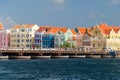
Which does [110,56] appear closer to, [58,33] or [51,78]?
[58,33]

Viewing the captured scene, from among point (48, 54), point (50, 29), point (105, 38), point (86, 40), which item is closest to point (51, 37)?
point (50, 29)

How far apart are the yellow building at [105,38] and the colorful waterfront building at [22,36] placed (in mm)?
27996

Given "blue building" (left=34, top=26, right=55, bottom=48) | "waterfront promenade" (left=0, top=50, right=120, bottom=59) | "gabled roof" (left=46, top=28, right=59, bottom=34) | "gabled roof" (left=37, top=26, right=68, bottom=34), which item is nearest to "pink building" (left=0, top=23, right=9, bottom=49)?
"blue building" (left=34, top=26, right=55, bottom=48)

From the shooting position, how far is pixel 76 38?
191 metres

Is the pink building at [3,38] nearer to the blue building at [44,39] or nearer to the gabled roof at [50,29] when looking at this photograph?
the blue building at [44,39]

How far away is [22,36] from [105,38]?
36778mm

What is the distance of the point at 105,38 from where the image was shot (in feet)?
598

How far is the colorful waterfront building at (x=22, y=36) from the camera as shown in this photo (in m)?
180

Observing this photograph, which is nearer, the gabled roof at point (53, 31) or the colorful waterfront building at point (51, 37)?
the colorful waterfront building at point (51, 37)

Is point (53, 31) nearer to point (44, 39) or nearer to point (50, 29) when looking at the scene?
point (50, 29)

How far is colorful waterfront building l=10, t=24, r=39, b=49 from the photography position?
7087 inches

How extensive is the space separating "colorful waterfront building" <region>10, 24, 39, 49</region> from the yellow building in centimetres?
2800

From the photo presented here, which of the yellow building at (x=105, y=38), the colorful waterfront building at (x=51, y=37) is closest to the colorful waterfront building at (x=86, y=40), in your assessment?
the yellow building at (x=105, y=38)

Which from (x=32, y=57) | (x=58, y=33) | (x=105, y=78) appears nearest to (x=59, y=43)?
(x=58, y=33)
